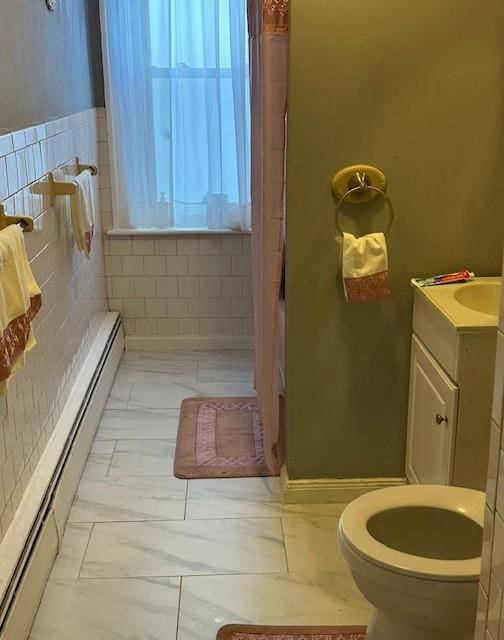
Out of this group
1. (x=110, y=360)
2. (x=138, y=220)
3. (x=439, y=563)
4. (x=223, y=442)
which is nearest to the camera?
(x=439, y=563)

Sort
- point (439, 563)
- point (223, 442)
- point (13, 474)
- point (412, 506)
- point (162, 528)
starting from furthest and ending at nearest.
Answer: point (223, 442), point (162, 528), point (13, 474), point (412, 506), point (439, 563)

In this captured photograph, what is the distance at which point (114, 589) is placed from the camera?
2.36m

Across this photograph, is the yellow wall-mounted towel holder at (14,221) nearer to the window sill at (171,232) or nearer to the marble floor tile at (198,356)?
the window sill at (171,232)

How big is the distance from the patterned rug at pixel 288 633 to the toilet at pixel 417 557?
0.55ft

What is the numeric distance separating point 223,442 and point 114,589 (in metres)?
1.04

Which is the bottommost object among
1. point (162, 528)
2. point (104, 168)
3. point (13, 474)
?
point (162, 528)

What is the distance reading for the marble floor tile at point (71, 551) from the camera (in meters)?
2.43

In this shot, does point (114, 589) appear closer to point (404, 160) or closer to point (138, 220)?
point (404, 160)

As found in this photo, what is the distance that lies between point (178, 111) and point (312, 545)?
2.39m

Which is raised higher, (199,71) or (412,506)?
(199,71)

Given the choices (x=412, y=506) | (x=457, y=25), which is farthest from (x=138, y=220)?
(x=412, y=506)

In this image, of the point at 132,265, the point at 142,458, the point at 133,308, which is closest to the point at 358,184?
the point at 142,458

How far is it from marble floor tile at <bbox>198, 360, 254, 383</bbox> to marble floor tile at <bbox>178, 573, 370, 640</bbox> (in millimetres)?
1675

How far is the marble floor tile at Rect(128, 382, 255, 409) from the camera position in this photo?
372cm
